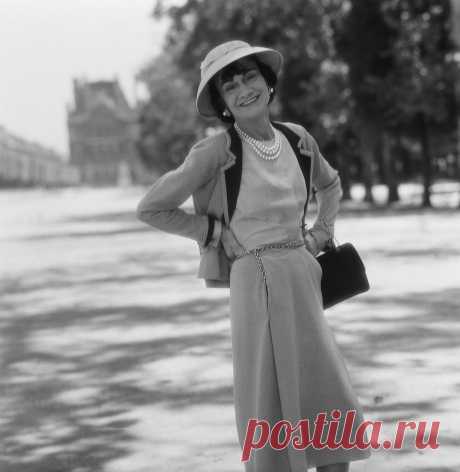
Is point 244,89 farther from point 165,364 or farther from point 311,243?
point 165,364

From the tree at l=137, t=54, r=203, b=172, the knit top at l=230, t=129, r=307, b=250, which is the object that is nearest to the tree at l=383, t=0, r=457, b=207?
the tree at l=137, t=54, r=203, b=172

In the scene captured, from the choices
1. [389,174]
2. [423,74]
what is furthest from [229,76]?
[389,174]

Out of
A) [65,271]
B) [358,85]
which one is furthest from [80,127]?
[65,271]

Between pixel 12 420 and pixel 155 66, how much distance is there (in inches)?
2367

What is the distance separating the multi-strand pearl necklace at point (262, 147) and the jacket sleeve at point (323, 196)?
0.23 meters

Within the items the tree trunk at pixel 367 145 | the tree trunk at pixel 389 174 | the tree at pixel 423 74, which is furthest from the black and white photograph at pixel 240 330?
the tree trunk at pixel 389 174

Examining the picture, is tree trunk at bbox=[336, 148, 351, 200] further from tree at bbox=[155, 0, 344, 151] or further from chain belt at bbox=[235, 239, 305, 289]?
chain belt at bbox=[235, 239, 305, 289]

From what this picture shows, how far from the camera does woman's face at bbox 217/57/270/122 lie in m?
4.14

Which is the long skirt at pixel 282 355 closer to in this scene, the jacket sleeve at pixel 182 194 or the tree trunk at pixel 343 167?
the jacket sleeve at pixel 182 194

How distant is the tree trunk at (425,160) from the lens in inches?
1395

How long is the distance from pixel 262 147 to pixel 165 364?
14.3ft

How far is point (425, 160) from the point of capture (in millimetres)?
35875

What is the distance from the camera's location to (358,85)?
37.1 m

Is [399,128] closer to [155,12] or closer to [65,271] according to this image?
[155,12]
